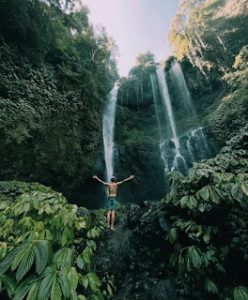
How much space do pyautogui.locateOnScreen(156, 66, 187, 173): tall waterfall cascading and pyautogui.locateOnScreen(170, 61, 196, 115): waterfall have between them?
2.80 feet

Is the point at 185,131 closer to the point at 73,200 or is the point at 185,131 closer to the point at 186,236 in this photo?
the point at 73,200

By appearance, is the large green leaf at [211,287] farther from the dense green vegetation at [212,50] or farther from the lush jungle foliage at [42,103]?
the dense green vegetation at [212,50]

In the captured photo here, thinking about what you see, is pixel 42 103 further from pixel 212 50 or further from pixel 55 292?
pixel 212 50

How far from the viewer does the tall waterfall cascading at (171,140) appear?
1320 centimetres

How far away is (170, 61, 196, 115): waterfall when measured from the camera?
17586 millimetres

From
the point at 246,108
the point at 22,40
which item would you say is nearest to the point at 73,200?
the point at 22,40

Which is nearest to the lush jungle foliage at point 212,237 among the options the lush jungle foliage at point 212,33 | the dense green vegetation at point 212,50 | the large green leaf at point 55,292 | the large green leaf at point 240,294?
the large green leaf at point 240,294

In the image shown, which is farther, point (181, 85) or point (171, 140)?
point (181, 85)

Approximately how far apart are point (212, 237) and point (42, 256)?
2352 millimetres

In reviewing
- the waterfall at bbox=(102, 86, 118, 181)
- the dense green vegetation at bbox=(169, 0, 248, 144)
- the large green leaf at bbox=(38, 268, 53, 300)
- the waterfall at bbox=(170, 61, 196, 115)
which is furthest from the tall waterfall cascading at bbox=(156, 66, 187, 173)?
the large green leaf at bbox=(38, 268, 53, 300)

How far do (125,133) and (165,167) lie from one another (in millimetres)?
3744

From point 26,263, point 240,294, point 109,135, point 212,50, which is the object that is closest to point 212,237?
point 240,294

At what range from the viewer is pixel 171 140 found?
47.5 ft

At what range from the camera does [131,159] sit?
14.1 meters
